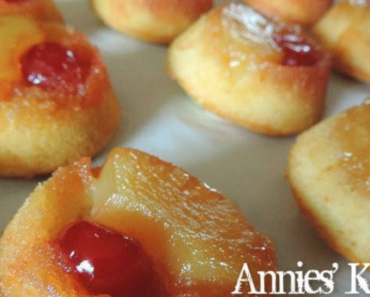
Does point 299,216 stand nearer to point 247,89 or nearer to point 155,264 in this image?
point 247,89

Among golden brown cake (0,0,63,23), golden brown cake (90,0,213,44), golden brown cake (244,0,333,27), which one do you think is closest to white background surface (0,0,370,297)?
golden brown cake (90,0,213,44)

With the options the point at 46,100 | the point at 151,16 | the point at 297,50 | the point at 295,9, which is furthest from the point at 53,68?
the point at 295,9

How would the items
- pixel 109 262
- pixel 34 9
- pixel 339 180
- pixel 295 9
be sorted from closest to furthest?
pixel 109 262
pixel 339 180
pixel 34 9
pixel 295 9

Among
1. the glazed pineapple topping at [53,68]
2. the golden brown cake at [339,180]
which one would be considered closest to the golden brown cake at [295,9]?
the golden brown cake at [339,180]

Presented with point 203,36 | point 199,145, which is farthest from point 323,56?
point 199,145

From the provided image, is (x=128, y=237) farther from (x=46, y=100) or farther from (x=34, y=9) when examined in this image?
(x=34, y=9)

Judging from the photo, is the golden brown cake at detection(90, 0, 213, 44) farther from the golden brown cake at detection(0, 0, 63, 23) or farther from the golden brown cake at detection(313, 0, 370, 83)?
Answer: the golden brown cake at detection(313, 0, 370, 83)

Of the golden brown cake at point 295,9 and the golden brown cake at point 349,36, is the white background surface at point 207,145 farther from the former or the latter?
the golden brown cake at point 295,9
